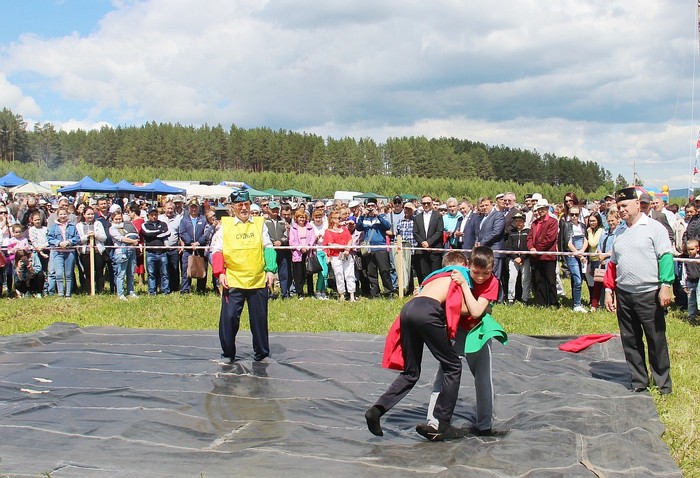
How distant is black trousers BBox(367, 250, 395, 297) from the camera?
13.1 m

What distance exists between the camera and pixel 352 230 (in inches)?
568

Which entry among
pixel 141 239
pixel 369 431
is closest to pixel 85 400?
pixel 369 431

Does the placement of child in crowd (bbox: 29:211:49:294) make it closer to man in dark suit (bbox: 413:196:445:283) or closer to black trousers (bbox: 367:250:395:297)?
black trousers (bbox: 367:250:395:297)

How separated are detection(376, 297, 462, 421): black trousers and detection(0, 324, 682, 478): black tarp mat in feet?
1.03

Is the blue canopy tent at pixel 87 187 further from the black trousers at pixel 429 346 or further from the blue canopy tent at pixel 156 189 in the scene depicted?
the black trousers at pixel 429 346

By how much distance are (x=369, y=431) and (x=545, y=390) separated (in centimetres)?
212

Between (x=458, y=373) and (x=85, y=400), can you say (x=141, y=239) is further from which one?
(x=458, y=373)

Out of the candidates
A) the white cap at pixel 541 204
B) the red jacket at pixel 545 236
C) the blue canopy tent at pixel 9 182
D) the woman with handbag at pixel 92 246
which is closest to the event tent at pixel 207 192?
the blue canopy tent at pixel 9 182

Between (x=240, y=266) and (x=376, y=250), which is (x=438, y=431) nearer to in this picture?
(x=240, y=266)

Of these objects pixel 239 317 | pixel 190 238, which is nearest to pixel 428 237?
pixel 190 238

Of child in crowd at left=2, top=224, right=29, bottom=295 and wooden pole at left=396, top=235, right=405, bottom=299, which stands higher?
child in crowd at left=2, top=224, right=29, bottom=295

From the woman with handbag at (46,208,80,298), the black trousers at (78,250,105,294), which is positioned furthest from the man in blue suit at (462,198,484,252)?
the woman with handbag at (46,208,80,298)

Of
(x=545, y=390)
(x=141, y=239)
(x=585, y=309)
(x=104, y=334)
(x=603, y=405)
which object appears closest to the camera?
(x=603, y=405)

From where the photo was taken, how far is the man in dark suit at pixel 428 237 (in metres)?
12.8
